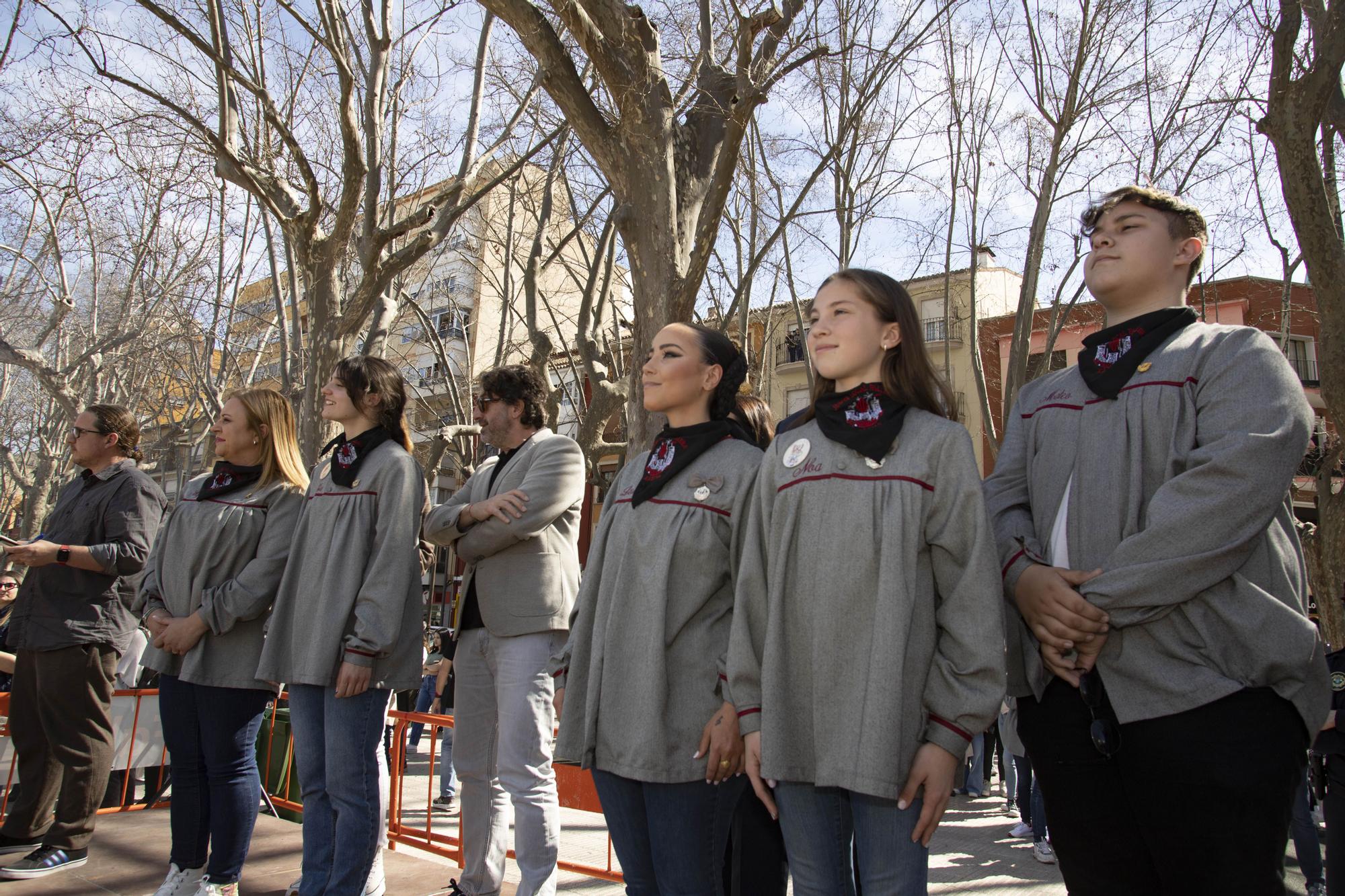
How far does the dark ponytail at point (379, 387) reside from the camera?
3910 mm

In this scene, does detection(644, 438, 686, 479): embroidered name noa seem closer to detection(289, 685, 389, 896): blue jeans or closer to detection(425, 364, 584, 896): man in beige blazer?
detection(425, 364, 584, 896): man in beige blazer

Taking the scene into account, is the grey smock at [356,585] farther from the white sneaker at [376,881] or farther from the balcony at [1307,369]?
the balcony at [1307,369]

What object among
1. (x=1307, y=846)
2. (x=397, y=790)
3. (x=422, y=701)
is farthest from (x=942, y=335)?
(x=397, y=790)

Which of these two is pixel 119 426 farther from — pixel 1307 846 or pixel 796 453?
pixel 1307 846

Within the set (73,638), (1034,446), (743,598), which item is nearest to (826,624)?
(743,598)

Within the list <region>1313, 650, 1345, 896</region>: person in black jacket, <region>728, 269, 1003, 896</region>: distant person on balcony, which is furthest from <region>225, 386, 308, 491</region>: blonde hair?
<region>1313, 650, 1345, 896</region>: person in black jacket

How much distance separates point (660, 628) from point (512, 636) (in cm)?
134

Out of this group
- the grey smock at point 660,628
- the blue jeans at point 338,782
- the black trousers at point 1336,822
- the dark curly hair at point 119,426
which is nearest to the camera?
the grey smock at point 660,628

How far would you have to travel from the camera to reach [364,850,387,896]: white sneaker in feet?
12.1

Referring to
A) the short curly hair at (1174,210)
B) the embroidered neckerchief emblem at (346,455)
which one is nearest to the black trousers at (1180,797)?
the short curly hair at (1174,210)

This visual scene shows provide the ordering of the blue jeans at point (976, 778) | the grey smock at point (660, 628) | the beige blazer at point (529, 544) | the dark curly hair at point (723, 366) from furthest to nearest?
1. the blue jeans at point (976, 778)
2. the beige blazer at point (529, 544)
3. the dark curly hair at point (723, 366)
4. the grey smock at point (660, 628)

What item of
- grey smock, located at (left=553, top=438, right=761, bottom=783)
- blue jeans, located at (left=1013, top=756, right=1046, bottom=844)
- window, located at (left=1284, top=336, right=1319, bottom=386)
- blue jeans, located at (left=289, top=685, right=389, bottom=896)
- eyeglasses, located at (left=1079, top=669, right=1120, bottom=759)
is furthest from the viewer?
window, located at (left=1284, top=336, right=1319, bottom=386)

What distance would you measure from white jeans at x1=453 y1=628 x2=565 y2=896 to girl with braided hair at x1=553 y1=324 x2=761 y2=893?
2.87 feet

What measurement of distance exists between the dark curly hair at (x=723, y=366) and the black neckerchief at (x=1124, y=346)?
1020 mm
